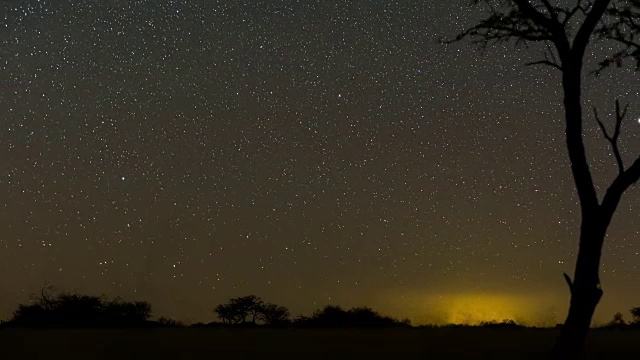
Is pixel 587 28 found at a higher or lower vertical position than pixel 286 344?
higher

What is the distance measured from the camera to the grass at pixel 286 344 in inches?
674

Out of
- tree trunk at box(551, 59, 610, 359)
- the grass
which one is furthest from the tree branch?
the grass

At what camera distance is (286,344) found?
742 inches

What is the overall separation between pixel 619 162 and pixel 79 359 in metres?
10.4

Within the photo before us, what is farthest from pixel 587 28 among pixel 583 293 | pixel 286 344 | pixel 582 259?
pixel 286 344

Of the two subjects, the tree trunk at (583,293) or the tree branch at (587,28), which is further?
the tree branch at (587,28)

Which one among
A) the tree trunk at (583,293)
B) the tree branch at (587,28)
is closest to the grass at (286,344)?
the tree trunk at (583,293)

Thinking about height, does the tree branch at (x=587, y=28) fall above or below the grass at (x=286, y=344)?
above

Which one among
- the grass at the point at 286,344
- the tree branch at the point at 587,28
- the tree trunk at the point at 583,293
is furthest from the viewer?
A: the grass at the point at 286,344

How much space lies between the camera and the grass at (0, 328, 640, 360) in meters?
17.1

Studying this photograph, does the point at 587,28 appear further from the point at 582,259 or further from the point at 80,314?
the point at 80,314

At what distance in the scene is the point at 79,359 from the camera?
53.1 feet

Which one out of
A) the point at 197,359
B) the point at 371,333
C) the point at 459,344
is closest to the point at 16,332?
the point at 197,359

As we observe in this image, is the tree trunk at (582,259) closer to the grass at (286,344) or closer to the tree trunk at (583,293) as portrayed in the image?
the tree trunk at (583,293)
